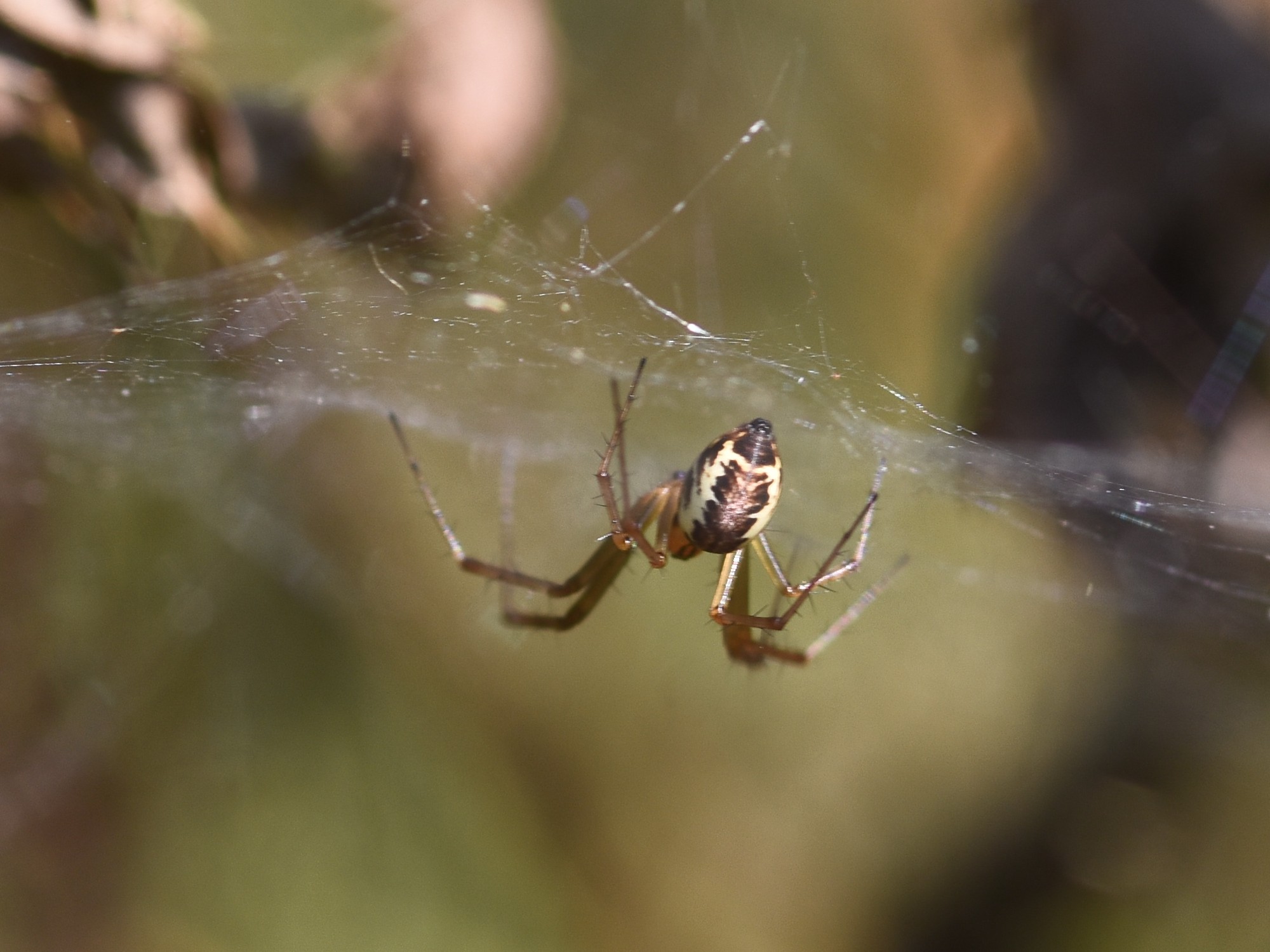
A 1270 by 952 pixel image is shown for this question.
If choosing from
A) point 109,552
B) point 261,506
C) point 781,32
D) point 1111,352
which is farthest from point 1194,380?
point 109,552

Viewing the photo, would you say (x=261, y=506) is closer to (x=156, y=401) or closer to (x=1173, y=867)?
(x=156, y=401)

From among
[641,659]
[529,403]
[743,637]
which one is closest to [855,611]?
[743,637]

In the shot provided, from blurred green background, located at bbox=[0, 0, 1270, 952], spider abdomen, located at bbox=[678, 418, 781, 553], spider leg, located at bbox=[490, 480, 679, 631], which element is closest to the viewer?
spider abdomen, located at bbox=[678, 418, 781, 553]

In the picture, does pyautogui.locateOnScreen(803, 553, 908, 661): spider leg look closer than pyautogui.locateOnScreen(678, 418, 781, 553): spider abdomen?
No

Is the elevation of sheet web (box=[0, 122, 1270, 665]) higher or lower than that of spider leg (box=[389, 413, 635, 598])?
higher

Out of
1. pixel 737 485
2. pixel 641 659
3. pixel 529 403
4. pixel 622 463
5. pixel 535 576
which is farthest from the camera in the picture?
pixel 641 659

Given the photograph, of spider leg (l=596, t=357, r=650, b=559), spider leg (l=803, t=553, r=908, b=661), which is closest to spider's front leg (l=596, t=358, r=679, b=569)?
spider leg (l=596, t=357, r=650, b=559)

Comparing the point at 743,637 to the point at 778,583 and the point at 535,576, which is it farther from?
the point at 535,576

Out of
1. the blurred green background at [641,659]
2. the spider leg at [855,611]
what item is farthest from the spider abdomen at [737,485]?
the spider leg at [855,611]

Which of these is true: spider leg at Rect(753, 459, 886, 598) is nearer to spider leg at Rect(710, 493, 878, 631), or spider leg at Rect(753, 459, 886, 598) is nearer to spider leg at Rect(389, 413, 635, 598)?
spider leg at Rect(710, 493, 878, 631)
